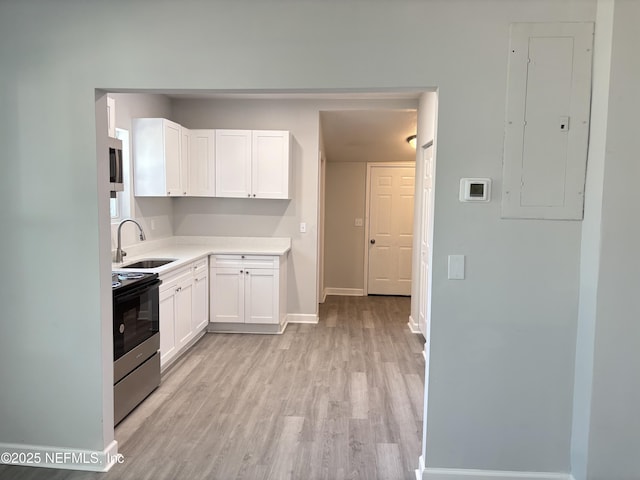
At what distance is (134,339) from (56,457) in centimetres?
79

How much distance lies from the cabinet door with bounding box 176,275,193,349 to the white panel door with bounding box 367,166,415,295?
3471mm

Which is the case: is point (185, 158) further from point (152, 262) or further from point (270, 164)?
point (152, 262)

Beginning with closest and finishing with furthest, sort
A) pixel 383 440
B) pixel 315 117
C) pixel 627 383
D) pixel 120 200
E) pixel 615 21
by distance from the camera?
1. pixel 615 21
2. pixel 627 383
3. pixel 383 440
4. pixel 120 200
5. pixel 315 117

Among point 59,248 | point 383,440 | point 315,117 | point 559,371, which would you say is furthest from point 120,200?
point 559,371

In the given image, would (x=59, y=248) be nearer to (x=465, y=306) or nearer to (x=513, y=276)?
(x=465, y=306)

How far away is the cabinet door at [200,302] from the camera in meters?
4.22

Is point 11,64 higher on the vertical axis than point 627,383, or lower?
higher

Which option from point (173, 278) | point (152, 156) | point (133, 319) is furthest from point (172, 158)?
point (133, 319)

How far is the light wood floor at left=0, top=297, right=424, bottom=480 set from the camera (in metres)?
2.38

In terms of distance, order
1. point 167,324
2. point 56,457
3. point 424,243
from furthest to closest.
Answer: point 424,243
point 167,324
point 56,457

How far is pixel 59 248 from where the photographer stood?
2.31 m

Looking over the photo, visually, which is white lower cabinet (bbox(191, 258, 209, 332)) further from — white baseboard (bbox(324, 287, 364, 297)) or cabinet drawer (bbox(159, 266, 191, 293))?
white baseboard (bbox(324, 287, 364, 297))

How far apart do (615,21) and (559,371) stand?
1664 mm

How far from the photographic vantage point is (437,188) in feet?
7.06
